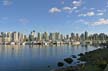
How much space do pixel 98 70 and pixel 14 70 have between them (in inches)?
1359

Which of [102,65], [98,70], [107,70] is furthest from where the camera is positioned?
[102,65]

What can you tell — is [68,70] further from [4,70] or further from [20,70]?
[4,70]

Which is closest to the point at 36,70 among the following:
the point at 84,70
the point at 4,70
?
the point at 4,70

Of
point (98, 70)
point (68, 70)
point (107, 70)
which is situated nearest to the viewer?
point (107, 70)

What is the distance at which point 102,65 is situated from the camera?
168 ft

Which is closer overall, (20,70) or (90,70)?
(90,70)

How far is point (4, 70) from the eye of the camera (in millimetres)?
74125

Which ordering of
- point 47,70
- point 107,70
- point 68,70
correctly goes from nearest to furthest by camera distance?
point 107,70 < point 68,70 < point 47,70

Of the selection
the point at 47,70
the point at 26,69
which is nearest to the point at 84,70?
A: the point at 47,70

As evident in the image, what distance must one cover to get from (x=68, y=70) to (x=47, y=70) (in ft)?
42.1

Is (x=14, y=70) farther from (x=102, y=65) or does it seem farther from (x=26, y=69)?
(x=102, y=65)

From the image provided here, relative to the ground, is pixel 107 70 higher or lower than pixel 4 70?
higher

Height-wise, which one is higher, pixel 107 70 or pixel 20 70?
pixel 107 70

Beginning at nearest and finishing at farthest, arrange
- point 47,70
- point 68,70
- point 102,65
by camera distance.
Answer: point 102,65 < point 68,70 < point 47,70
